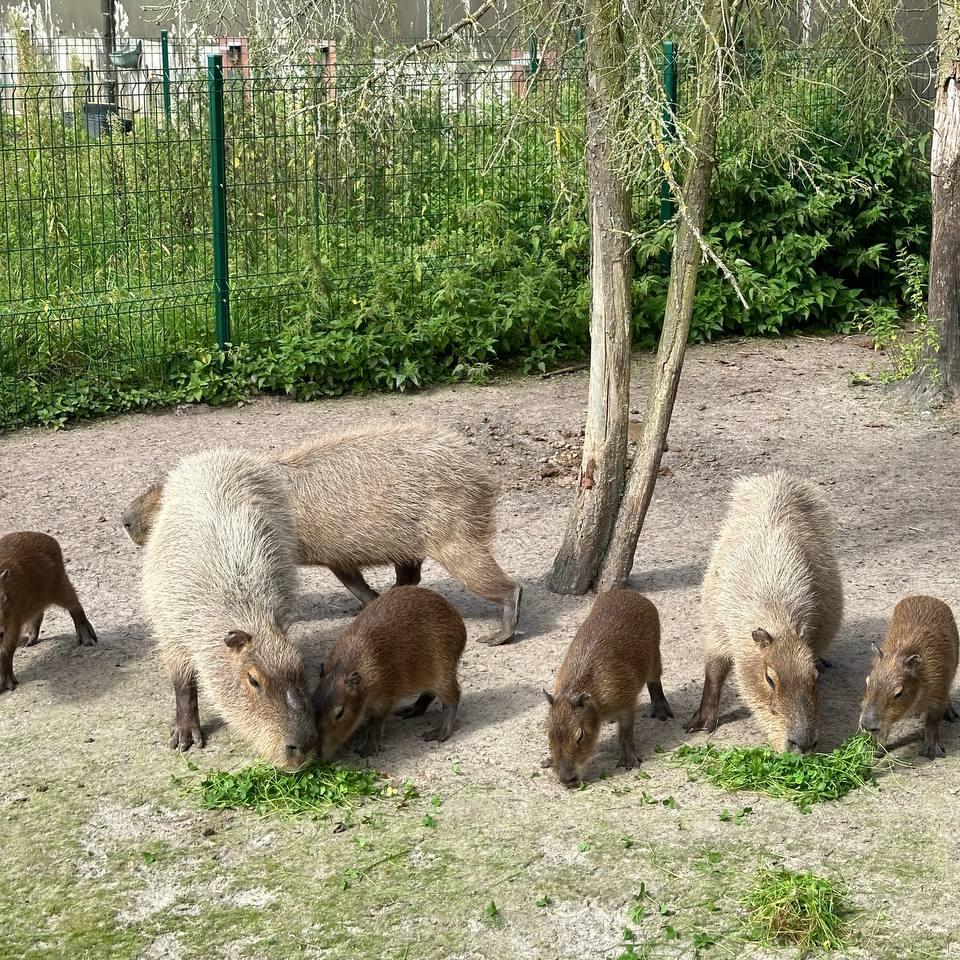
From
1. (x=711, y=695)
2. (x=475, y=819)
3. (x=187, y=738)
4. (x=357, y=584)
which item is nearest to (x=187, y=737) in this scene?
(x=187, y=738)

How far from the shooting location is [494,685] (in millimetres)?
5477

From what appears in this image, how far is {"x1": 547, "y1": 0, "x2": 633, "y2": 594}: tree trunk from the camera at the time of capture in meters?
5.73

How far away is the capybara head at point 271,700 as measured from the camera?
14.6ft

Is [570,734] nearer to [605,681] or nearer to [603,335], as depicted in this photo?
[605,681]

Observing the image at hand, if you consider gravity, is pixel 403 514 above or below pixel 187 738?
above

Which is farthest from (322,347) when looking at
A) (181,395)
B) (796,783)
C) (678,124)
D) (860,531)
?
(796,783)

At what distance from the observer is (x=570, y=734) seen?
4508mm

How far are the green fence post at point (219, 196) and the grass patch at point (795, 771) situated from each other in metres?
5.98

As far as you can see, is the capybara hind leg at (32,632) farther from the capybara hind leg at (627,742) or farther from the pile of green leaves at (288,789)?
the capybara hind leg at (627,742)

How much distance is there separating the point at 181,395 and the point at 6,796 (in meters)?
5.14

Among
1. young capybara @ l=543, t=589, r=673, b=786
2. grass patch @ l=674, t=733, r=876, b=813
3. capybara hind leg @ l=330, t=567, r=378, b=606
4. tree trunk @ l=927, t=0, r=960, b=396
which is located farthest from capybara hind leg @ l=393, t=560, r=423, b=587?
tree trunk @ l=927, t=0, r=960, b=396

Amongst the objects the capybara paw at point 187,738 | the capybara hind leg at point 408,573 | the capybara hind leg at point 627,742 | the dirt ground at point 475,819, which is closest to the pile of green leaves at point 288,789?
the dirt ground at point 475,819

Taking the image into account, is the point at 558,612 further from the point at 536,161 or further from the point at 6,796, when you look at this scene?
the point at 536,161

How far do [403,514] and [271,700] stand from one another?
1626mm
